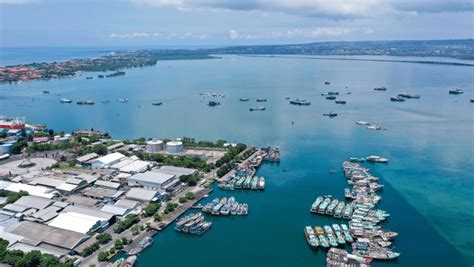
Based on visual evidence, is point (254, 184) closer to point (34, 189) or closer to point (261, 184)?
point (261, 184)

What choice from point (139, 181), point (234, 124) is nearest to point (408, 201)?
point (139, 181)

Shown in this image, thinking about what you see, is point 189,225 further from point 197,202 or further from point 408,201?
point 408,201

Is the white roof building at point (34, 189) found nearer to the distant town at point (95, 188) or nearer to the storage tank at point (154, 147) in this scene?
the distant town at point (95, 188)

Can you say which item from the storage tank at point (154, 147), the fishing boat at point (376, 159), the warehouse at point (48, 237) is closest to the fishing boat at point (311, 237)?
the warehouse at point (48, 237)

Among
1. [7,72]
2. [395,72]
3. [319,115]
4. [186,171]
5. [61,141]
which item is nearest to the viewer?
[186,171]

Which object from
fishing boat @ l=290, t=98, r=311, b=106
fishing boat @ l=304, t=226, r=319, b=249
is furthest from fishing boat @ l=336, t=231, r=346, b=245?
fishing boat @ l=290, t=98, r=311, b=106

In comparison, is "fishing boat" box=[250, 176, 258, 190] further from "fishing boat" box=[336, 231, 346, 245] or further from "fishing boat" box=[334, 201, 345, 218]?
"fishing boat" box=[336, 231, 346, 245]

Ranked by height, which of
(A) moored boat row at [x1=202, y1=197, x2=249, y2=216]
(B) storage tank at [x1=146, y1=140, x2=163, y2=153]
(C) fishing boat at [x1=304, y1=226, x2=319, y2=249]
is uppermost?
(B) storage tank at [x1=146, y1=140, x2=163, y2=153]
